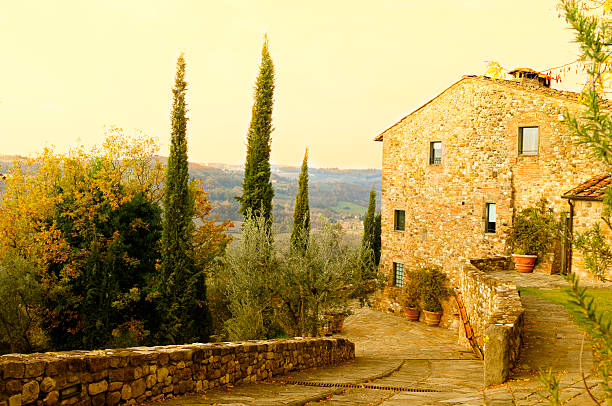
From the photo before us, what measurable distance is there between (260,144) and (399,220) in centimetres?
840

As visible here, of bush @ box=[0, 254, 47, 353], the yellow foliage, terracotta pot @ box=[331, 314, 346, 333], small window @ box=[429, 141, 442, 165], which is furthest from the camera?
small window @ box=[429, 141, 442, 165]

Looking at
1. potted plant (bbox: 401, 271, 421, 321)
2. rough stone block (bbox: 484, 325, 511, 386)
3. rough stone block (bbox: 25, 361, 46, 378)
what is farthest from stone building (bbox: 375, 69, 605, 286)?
rough stone block (bbox: 25, 361, 46, 378)

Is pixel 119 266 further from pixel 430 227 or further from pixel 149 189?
pixel 430 227

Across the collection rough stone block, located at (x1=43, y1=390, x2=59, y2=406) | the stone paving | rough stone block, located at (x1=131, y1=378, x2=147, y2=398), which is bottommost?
the stone paving

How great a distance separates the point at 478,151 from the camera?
69.8 feet

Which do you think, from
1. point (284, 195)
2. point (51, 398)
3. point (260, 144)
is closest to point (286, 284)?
point (260, 144)

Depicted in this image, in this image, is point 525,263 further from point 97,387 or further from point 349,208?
point 349,208

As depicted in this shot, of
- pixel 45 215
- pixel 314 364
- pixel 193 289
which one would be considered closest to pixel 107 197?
pixel 45 215

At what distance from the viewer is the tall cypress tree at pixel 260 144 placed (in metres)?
22.6

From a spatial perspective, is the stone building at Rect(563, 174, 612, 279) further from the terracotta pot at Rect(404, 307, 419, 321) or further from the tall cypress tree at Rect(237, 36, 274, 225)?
the tall cypress tree at Rect(237, 36, 274, 225)

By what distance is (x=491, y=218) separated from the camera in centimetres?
2102

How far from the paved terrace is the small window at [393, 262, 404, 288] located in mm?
9971

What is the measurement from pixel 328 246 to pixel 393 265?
10.2 m

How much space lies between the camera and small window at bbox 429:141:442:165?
2292 centimetres
